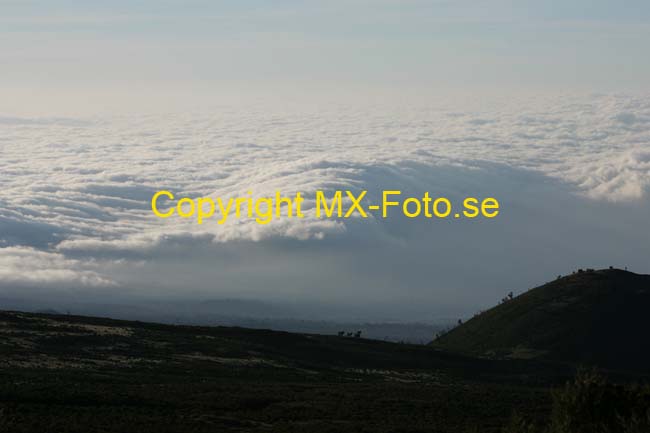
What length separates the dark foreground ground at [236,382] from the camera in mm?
74812

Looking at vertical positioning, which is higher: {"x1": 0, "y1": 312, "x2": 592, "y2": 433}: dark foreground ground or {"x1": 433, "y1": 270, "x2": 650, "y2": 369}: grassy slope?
{"x1": 433, "y1": 270, "x2": 650, "y2": 369}: grassy slope

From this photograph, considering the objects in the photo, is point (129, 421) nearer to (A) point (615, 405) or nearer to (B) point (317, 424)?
(B) point (317, 424)

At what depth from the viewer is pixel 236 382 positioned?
98125 mm

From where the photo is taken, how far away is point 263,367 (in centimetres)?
11600

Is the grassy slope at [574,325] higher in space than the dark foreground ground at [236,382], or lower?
higher

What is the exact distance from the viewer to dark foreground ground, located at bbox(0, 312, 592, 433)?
74812 mm

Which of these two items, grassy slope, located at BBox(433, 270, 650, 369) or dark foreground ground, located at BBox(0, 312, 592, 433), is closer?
dark foreground ground, located at BBox(0, 312, 592, 433)

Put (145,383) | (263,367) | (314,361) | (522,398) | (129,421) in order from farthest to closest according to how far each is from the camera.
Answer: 1. (314,361)
2. (263,367)
3. (522,398)
4. (145,383)
5. (129,421)

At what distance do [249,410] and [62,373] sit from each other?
24.1 meters

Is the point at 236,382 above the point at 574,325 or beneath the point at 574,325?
beneath

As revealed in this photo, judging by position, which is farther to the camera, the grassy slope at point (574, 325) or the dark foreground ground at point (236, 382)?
the grassy slope at point (574, 325)

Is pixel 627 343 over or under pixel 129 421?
over

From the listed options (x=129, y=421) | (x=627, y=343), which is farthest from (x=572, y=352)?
(x=129, y=421)

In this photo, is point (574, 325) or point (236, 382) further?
point (574, 325)
